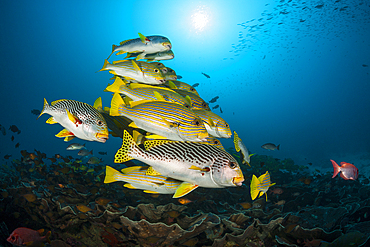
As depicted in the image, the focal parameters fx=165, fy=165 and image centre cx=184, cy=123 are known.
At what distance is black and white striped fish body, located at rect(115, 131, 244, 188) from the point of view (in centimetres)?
114

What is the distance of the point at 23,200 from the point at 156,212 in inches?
134

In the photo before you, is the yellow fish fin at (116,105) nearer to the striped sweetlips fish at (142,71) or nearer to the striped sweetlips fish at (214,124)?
the striped sweetlips fish at (142,71)

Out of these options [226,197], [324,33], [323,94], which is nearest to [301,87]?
[323,94]

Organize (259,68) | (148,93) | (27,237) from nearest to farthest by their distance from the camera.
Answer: (148,93) → (27,237) → (259,68)

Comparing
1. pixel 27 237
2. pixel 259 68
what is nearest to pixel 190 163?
pixel 27 237

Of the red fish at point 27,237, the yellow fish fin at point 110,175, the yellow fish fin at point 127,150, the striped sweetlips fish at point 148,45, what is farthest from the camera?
the red fish at point 27,237

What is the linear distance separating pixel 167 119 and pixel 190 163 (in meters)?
0.39

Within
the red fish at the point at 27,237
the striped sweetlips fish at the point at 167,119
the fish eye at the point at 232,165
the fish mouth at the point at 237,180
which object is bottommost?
the red fish at the point at 27,237

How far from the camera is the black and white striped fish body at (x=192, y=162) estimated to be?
114 centimetres

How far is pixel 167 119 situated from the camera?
1335 millimetres

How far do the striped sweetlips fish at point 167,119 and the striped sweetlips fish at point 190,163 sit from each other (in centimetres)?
11

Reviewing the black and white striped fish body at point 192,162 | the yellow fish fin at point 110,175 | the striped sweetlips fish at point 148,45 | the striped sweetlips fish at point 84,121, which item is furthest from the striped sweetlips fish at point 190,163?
the striped sweetlips fish at point 148,45

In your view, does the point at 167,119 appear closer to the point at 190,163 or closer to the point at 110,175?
the point at 190,163

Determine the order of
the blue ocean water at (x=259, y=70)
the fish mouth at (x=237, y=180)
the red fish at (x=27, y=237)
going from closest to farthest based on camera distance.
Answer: the fish mouth at (x=237, y=180)
the red fish at (x=27, y=237)
the blue ocean water at (x=259, y=70)
